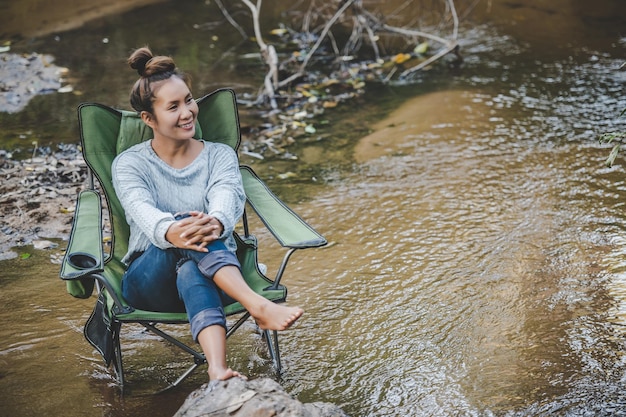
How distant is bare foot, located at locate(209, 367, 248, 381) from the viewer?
2.42 meters

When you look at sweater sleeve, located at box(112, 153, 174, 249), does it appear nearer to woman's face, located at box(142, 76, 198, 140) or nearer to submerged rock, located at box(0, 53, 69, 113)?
woman's face, located at box(142, 76, 198, 140)

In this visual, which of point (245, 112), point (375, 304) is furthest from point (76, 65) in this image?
point (375, 304)

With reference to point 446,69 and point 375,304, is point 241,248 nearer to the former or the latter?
point 375,304

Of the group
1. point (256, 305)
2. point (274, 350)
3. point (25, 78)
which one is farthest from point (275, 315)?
point (25, 78)

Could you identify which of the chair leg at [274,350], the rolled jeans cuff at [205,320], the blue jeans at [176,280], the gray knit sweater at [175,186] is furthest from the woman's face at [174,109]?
the chair leg at [274,350]

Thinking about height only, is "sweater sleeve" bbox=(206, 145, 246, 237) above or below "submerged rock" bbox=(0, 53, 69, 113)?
above

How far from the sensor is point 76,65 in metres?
7.10

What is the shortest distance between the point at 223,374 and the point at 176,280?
0.54 metres

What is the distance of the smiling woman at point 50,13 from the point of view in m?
8.08

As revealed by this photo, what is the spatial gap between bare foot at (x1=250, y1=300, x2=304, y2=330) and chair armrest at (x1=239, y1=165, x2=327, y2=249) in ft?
0.85

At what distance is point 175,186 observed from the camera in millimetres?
3113

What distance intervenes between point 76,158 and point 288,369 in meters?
2.82

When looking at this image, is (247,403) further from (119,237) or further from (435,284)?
(435,284)

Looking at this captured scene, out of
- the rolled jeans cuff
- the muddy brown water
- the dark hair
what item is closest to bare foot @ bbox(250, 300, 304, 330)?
the rolled jeans cuff
